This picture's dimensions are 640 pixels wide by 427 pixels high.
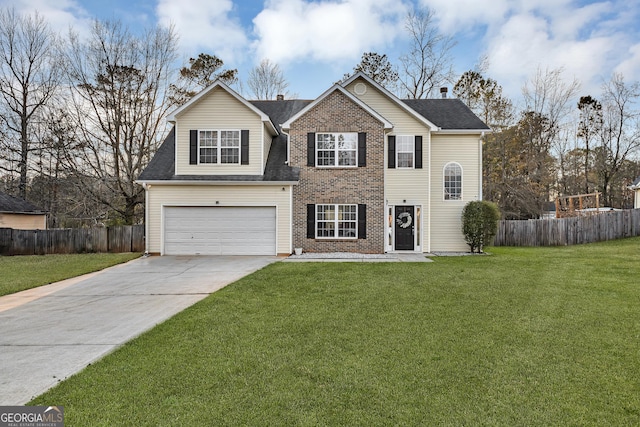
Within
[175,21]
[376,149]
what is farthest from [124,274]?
[175,21]

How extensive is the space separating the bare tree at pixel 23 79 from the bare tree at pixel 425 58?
76.9 ft

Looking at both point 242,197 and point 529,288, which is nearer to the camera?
point 529,288

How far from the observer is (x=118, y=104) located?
21.6 m

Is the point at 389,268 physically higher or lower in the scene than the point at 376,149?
lower

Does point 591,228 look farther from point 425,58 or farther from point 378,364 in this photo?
point 378,364

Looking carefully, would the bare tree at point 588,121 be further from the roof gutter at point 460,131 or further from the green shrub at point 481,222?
the green shrub at point 481,222

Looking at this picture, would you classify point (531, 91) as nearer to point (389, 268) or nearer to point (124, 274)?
point (389, 268)

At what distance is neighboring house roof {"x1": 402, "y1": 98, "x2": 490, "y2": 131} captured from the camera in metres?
16.3

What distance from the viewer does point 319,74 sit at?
22297mm

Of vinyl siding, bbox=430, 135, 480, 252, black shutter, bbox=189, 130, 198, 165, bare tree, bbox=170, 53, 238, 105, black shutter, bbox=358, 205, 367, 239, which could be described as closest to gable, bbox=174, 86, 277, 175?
black shutter, bbox=189, 130, 198, 165

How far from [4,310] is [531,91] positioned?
33584 millimetres

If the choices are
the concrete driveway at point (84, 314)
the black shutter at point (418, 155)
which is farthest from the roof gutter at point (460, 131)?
the concrete driveway at point (84, 314)

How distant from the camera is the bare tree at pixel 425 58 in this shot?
25712 mm

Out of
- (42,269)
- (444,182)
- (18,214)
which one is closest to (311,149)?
(444,182)
